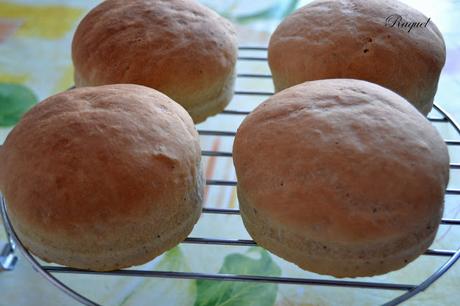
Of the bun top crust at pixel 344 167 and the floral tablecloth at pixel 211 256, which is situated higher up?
the bun top crust at pixel 344 167

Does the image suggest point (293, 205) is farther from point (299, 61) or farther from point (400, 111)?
point (299, 61)

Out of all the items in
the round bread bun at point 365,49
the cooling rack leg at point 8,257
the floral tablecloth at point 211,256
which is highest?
the round bread bun at point 365,49

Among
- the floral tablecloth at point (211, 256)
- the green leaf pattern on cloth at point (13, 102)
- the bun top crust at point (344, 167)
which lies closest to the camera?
the bun top crust at point (344, 167)

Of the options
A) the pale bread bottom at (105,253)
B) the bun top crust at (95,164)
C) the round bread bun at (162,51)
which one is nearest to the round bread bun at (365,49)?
the round bread bun at (162,51)

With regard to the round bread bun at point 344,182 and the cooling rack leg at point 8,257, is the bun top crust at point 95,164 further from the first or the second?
the cooling rack leg at point 8,257

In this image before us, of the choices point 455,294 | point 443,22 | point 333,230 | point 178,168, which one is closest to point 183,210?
point 178,168

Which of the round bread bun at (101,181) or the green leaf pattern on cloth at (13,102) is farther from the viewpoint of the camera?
the green leaf pattern on cloth at (13,102)
